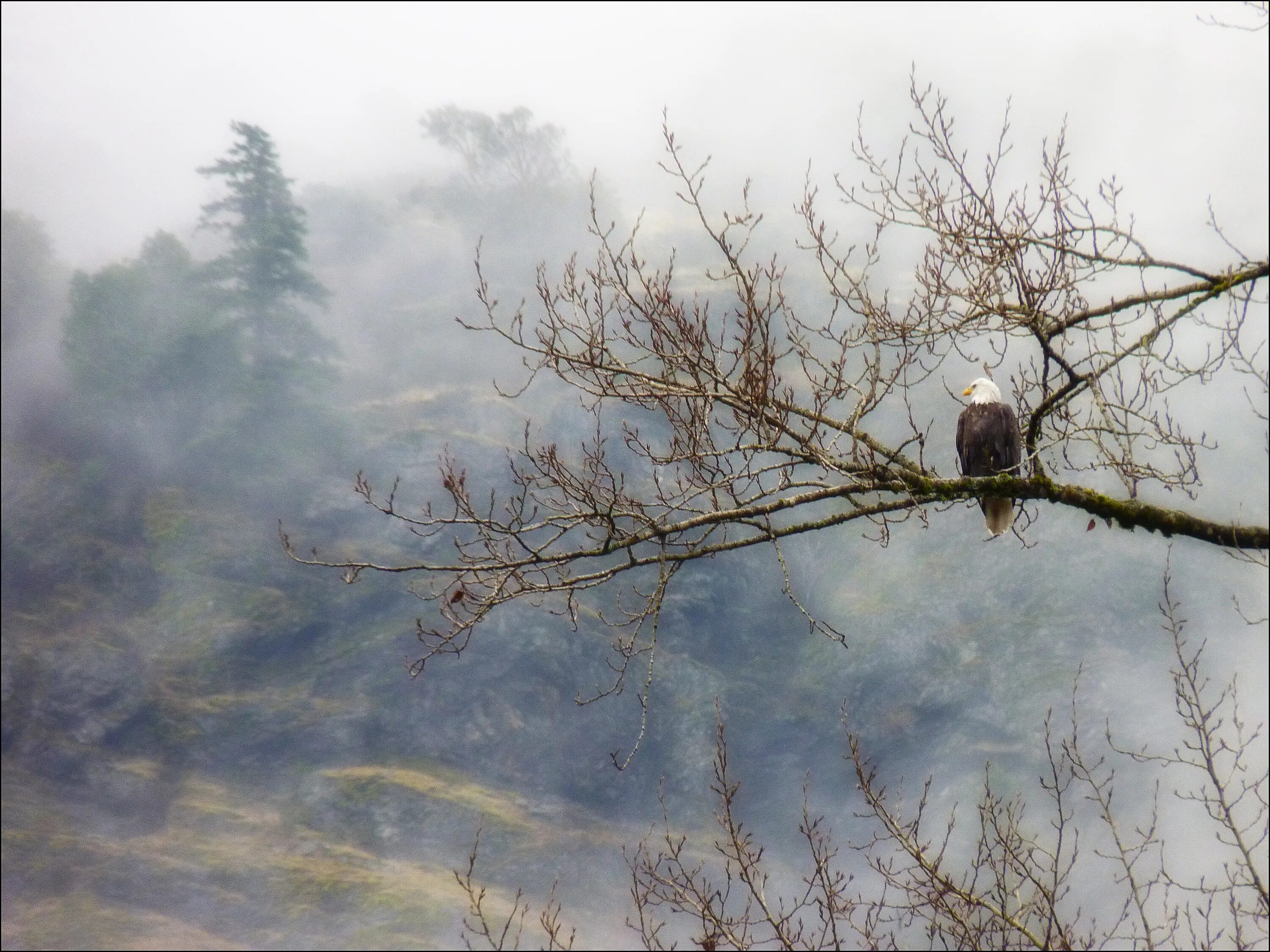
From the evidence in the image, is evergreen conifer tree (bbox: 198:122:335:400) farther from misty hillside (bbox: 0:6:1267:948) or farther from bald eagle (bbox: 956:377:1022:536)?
bald eagle (bbox: 956:377:1022:536)

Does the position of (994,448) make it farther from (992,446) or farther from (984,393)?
(984,393)

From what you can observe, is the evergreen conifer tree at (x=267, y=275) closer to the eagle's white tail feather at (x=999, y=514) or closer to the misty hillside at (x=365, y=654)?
the misty hillside at (x=365, y=654)

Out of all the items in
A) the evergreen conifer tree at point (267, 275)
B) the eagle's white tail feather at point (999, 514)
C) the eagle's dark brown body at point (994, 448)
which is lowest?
the eagle's white tail feather at point (999, 514)

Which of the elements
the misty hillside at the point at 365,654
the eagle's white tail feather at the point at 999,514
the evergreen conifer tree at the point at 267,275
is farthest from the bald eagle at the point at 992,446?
the evergreen conifer tree at the point at 267,275

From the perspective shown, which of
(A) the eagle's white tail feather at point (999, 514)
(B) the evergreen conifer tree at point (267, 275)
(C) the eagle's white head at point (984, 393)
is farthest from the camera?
(B) the evergreen conifer tree at point (267, 275)

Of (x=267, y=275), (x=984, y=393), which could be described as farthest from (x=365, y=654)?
(x=984, y=393)

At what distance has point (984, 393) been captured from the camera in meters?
4.70

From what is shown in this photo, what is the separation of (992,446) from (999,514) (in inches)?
15.7

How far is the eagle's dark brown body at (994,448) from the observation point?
14.2 feet

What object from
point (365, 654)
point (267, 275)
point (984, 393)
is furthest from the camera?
point (267, 275)

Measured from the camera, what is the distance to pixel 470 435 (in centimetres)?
2312

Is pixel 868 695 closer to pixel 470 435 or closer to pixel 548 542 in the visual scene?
pixel 470 435

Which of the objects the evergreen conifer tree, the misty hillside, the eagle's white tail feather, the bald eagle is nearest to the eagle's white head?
the bald eagle

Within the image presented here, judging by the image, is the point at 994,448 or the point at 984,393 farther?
the point at 984,393
